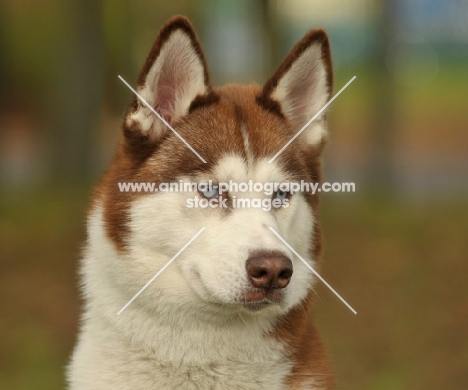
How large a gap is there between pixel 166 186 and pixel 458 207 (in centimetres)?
932

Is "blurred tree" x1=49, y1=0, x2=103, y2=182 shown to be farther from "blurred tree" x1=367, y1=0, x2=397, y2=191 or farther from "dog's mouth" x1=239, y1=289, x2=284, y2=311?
"dog's mouth" x1=239, y1=289, x2=284, y2=311

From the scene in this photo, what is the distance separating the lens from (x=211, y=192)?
4.06 meters

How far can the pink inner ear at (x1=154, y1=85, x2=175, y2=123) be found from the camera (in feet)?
14.4

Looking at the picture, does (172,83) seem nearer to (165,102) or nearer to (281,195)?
(165,102)

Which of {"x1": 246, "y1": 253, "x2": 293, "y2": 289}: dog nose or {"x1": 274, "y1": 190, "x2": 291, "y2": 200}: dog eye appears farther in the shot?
{"x1": 274, "y1": 190, "x2": 291, "y2": 200}: dog eye

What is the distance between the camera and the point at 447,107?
24422mm

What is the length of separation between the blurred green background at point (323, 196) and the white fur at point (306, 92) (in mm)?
829

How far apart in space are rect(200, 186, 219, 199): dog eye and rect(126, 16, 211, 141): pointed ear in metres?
0.50

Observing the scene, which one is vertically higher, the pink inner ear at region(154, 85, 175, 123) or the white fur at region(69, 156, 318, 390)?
the pink inner ear at region(154, 85, 175, 123)

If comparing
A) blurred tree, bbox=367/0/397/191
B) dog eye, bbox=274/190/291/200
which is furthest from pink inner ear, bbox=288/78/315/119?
blurred tree, bbox=367/0/397/191

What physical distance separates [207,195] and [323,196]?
337 inches

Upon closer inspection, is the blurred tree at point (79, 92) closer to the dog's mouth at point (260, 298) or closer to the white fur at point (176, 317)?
the white fur at point (176, 317)

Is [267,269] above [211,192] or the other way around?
the other way around

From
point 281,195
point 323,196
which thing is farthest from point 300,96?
point 323,196
